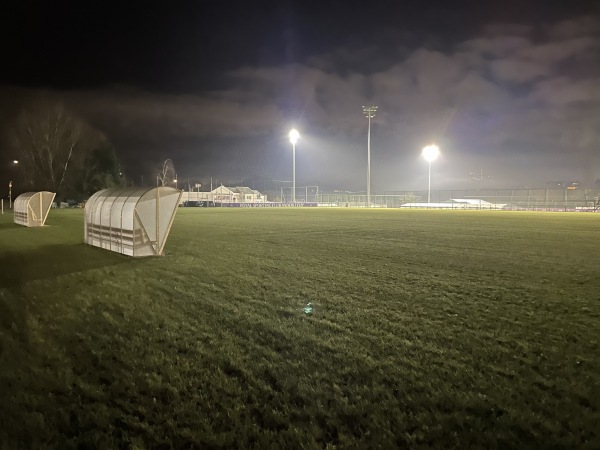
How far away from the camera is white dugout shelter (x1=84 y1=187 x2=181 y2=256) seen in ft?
42.1

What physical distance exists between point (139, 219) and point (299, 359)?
970cm

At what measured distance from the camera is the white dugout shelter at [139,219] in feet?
42.1

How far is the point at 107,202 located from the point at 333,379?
12802mm

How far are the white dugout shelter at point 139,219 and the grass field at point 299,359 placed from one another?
3.10 m

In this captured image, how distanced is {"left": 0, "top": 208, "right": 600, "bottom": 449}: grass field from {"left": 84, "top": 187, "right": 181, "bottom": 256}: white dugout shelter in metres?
3.10

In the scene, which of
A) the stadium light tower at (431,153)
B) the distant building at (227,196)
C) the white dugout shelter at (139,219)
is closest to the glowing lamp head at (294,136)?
the stadium light tower at (431,153)

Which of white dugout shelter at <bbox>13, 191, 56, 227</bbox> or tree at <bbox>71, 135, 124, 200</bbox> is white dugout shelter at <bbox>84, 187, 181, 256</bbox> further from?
tree at <bbox>71, 135, 124, 200</bbox>

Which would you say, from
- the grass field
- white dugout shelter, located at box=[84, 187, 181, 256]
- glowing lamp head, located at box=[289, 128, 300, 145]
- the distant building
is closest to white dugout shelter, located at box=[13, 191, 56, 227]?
white dugout shelter, located at box=[84, 187, 181, 256]

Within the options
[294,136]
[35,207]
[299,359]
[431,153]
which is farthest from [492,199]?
[299,359]

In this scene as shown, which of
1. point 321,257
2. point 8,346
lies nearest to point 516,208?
point 321,257

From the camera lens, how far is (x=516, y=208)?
206ft

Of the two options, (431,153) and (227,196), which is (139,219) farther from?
(227,196)

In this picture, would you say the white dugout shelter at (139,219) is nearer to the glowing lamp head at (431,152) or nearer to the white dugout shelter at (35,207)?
the white dugout shelter at (35,207)

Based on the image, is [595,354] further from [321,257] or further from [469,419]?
[321,257]
